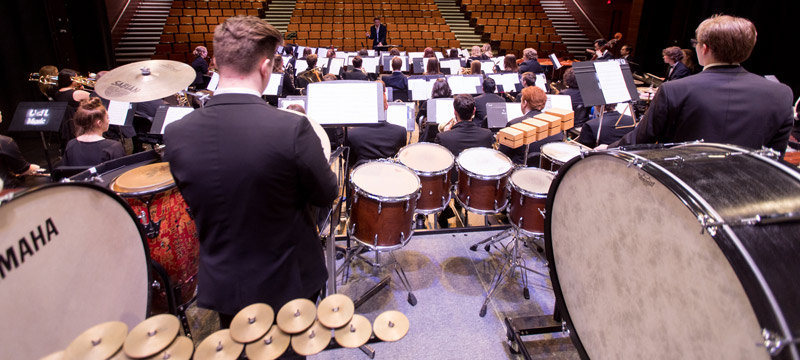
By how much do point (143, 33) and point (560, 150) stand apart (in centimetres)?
1406

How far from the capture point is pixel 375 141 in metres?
3.67

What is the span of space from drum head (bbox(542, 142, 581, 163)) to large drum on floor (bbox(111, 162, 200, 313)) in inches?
103

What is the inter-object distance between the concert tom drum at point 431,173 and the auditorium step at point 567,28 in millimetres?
13810

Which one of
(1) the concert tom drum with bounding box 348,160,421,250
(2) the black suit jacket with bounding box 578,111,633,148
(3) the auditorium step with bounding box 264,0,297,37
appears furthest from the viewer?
(3) the auditorium step with bounding box 264,0,297,37

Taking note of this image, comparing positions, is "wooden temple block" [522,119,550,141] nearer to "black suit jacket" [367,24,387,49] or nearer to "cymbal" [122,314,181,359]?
"cymbal" [122,314,181,359]

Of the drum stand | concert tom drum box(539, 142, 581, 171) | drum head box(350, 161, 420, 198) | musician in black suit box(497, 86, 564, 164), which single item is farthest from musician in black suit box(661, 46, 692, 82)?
drum head box(350, 161, 420, 198)

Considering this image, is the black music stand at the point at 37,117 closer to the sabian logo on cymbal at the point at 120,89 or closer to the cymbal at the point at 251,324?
the sabian logo on cymbal at the point at 120,89

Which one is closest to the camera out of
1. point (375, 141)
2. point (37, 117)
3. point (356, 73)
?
point (375, 141)

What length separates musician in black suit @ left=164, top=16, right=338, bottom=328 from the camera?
3.94ft

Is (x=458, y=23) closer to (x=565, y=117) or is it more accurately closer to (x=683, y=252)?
(x=565, y=117)

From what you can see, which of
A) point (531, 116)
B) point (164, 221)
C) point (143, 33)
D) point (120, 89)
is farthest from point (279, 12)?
point (164, 221)

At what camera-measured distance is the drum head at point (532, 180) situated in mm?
2670

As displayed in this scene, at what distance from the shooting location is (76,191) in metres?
1.13

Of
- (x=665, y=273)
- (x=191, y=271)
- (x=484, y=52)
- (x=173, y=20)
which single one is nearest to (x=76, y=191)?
(x=191, y=271)
